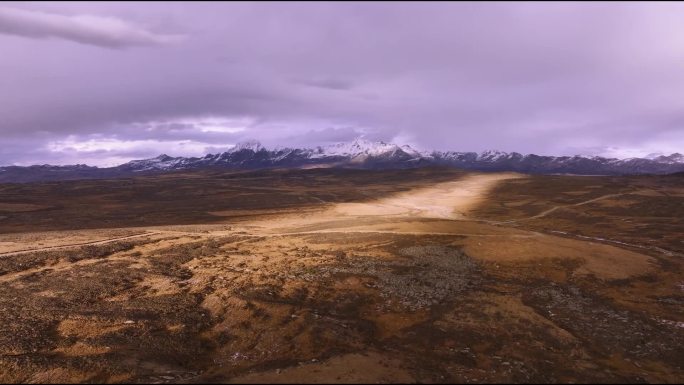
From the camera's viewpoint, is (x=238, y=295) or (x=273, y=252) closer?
(x=238, y=295)

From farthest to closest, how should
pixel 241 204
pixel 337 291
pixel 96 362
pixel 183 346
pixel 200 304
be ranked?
pixel 241 204, pixel 337 291, pixel 200 304, pixel 183 346, pixel 96 362

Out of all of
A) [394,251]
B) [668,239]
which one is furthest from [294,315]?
[668,239]

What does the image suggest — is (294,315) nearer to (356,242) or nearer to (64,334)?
(64,334)

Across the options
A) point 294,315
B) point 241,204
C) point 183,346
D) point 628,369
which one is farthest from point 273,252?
point 241,204

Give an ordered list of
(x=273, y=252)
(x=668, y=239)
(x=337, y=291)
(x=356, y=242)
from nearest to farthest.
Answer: (x=337, y=291) → (x=273, y=252) → (x=356, y=242) → (x=668, y=239)

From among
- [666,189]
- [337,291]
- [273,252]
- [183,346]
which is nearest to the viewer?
[183,346]

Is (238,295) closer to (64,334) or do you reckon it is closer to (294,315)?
(294,315)
